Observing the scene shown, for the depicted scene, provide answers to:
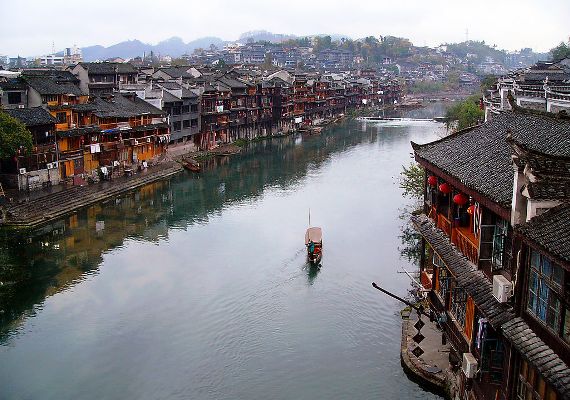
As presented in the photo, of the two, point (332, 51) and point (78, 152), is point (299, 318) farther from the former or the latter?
point (332, 51)

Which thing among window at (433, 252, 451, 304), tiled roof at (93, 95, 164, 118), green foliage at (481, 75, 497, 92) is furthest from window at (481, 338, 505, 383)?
green foliage at (481, 75, 497, 92)

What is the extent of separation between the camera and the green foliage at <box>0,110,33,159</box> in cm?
3150

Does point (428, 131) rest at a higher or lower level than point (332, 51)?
lower

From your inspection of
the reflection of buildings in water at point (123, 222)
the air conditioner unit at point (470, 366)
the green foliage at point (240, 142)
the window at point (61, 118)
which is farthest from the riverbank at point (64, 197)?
the air conditioner unit at point (470, 366)

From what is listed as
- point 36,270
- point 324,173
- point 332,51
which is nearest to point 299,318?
point 36,270

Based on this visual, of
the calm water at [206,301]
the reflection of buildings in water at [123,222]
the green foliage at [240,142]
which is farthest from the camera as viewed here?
the green foliage at [240,142]

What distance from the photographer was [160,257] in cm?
2772

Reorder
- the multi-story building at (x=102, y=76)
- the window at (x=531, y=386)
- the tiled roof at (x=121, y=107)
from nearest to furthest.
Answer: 1. the window at (x=531, y=386)
2. the tiled roof at (x=121, y=107)
3. the multi-story building at (x=102, y=76)

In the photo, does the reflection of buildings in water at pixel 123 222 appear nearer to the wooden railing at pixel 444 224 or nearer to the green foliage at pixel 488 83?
the wooden railing at pixel 444 224

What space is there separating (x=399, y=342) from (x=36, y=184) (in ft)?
80.7

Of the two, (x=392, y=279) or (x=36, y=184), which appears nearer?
(x=392, y=279)

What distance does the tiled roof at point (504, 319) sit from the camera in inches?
332

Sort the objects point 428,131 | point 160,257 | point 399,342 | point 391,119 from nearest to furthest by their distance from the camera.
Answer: point 399,342, point 160,257, point 428,131, point 391,119

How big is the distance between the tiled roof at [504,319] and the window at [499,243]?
0.42 m
